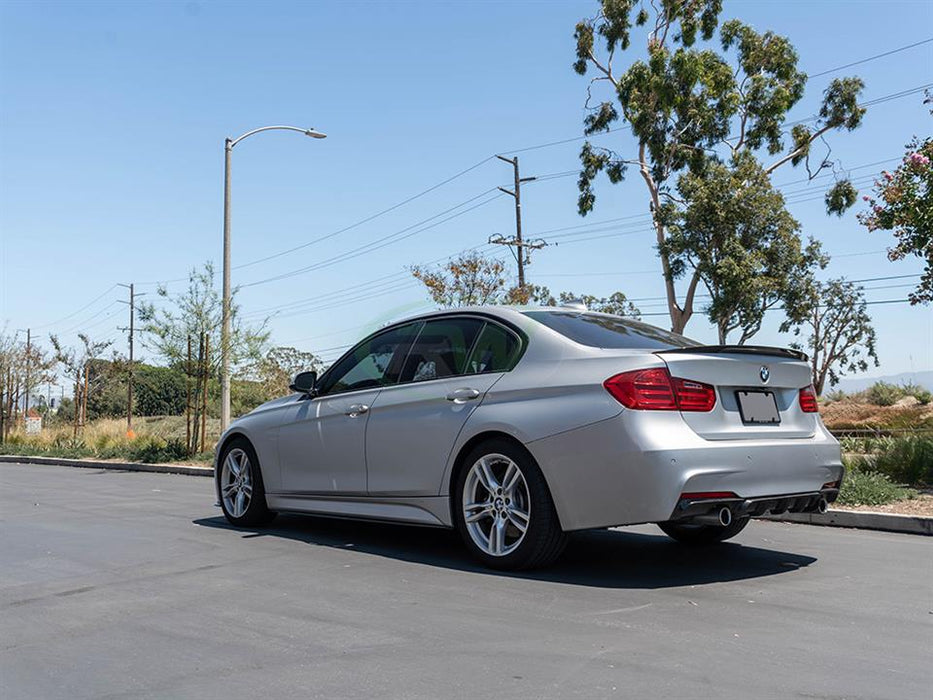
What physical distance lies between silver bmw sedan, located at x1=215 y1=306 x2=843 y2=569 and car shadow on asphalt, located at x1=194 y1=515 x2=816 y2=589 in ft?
0.73

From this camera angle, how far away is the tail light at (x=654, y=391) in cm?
490

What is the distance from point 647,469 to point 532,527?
2.68 ft

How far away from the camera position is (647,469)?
475 cm

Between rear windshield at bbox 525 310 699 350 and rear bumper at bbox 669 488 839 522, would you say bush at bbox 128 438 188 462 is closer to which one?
rear windshield at bbox 525 310 699 350

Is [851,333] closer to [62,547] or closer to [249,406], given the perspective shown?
[249,406]

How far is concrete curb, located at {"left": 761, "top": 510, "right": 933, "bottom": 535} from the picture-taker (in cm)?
738

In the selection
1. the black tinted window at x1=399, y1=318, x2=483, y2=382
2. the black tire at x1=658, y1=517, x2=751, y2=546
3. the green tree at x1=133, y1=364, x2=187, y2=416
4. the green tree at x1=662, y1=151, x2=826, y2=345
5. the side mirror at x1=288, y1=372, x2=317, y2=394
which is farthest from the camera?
the green tree at x1=133, y1=364, x2=187, y2=416

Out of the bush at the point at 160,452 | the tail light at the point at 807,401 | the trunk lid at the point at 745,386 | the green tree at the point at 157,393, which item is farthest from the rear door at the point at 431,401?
the green tree at the point at 157,393

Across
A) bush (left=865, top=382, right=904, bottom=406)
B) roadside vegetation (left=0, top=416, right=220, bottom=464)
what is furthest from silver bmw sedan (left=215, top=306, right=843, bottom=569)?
bush (left=865, top=382, right=904, bottom=406)

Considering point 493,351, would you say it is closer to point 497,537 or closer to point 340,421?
point 497,537

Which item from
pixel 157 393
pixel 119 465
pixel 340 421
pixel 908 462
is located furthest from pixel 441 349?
pixel 157 393

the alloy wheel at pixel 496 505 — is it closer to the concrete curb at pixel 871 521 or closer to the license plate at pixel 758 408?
the license plate at pixel 758 408

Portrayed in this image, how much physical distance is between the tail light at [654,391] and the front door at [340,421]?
2.03 metres

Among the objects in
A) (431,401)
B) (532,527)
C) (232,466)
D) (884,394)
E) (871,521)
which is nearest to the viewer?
(532,527)
